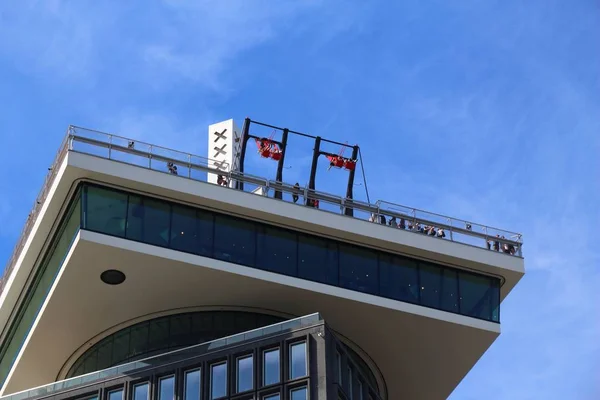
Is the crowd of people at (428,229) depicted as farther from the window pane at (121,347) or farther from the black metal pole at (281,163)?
the window pane at (121,347)

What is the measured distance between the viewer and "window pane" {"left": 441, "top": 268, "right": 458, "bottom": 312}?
82438mm

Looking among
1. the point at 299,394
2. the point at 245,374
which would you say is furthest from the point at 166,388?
the point at 299,394

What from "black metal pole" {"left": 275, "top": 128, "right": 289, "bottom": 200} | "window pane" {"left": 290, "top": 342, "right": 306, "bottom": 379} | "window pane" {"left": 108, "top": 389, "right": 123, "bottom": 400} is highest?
"black metal pole" {"left": 275, "top": 128, "right": 289, "bottom": 200}

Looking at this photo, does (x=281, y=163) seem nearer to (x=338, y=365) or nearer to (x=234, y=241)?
(x=234, y=241)

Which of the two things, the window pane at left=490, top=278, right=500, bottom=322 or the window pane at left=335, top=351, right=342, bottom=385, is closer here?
the window pane at left=335, top=351, right=342, bottom=385

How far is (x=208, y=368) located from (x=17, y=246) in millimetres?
14393

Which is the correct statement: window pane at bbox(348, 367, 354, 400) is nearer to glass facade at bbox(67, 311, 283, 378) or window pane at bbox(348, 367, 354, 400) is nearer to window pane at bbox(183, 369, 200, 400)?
glass facade at bbox(67, 311, 283, 378)

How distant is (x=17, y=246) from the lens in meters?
83.4

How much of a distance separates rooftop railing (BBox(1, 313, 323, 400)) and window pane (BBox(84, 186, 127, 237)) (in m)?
6.35

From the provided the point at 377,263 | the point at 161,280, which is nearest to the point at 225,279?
the point at 161,280

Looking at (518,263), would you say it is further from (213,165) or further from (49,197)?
(49,197)

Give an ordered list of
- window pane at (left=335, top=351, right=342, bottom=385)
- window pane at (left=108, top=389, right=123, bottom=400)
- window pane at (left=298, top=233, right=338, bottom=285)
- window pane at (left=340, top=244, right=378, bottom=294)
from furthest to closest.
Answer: window pane at (left=340, top=244, right=378, bottom=294)
window pane at (left=298, top=233, right=338, bottom=285)
window pane at (left=108, top=389, right=123, bottom=400)
window pane at (left=335, top=351, right=342, bottom=385)

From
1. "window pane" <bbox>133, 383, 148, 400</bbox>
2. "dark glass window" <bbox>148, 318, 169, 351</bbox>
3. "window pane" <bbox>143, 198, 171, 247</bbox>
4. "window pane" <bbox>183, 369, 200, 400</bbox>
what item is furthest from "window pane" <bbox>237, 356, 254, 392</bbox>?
"dark glass window" <bbox>148, 318, 169, 351</bbox>

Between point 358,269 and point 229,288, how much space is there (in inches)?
265
